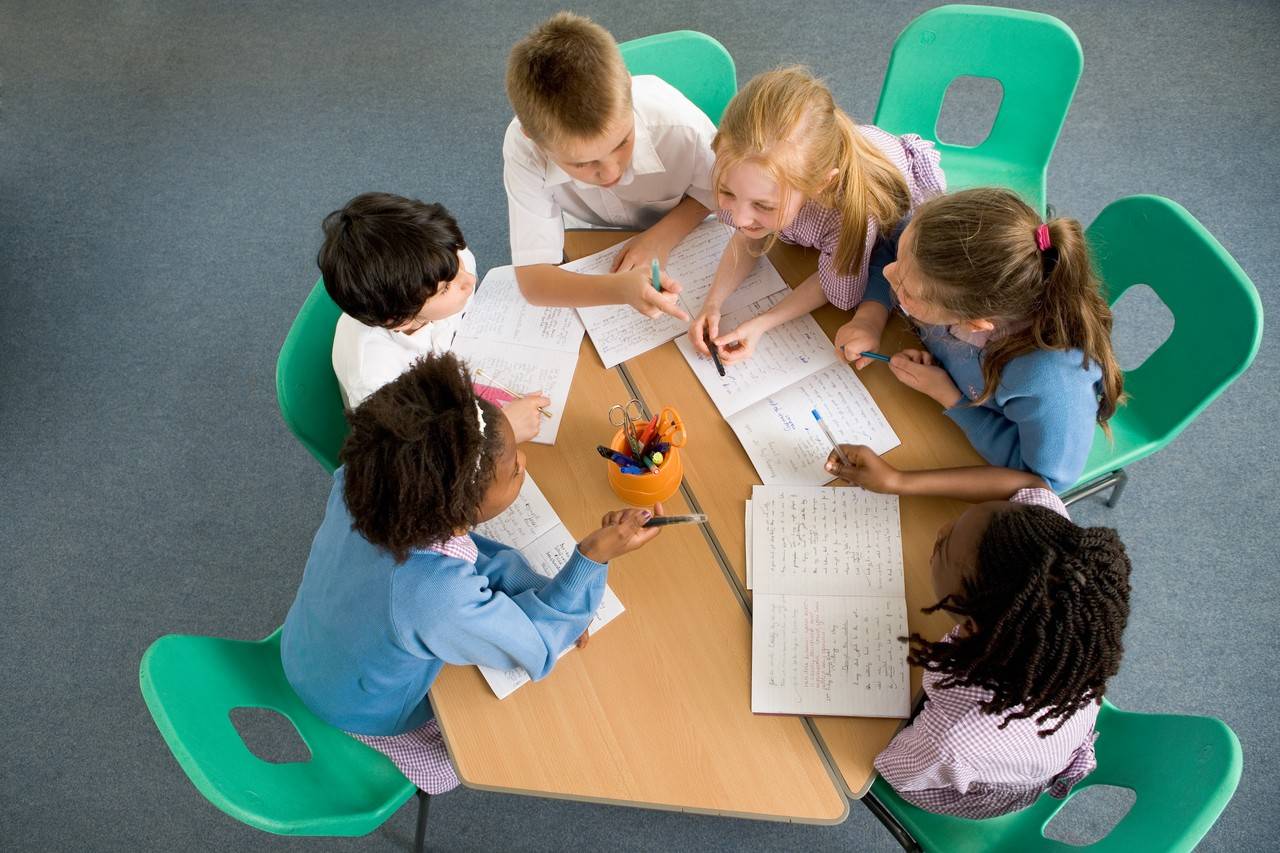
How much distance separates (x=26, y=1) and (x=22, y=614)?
252cm

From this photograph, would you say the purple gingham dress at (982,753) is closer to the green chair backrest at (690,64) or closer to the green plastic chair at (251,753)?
the green plastic chair at (251,753)

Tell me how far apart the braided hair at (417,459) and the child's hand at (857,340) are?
2.33 feet

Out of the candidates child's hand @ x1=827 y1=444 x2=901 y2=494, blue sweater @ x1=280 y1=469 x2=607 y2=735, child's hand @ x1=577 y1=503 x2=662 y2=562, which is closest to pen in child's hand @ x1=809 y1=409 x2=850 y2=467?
child's hand @ x1=827 y1=444 x2=901 y2=494

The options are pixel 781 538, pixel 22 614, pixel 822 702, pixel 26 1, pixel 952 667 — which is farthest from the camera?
pixel 26 1

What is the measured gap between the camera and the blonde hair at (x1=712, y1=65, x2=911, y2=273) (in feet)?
4.80

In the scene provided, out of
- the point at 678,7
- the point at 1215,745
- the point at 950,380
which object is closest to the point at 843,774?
the point at 1215,745

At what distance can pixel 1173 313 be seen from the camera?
5.57 feet

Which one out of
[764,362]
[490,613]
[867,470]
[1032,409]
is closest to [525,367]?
[764,362]

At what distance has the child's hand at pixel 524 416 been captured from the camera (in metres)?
1.52

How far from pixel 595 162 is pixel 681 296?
0.30 meters

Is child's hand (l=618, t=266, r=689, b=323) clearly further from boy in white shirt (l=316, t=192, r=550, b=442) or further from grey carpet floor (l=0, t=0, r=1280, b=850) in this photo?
grey carpet floor (l=0, t=0, r=1280, b=850)

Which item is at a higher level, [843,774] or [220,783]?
[220,783]

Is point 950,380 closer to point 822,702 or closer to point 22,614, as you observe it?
point 822,702

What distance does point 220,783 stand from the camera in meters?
1.24
